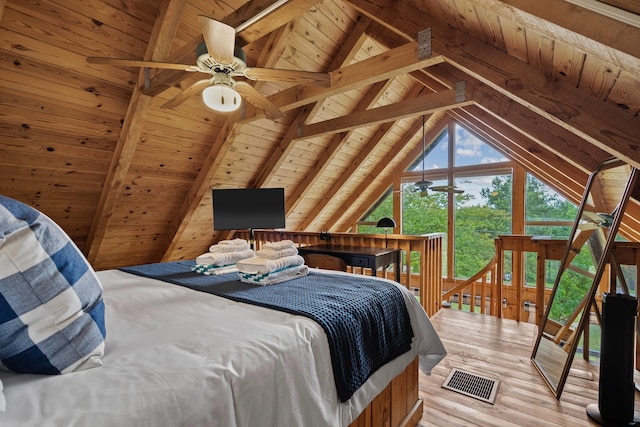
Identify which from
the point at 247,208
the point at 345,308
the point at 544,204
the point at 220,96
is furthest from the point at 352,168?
the point at 345,308

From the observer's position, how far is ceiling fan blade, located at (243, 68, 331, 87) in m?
1.90

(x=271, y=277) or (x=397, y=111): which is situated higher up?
(x=397, y=111)

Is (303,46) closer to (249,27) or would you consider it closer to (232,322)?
(249,27)

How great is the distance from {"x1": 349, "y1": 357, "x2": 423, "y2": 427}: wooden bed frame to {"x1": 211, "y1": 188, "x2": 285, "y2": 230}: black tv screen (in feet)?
7.55

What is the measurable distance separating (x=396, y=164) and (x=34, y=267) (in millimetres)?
6348

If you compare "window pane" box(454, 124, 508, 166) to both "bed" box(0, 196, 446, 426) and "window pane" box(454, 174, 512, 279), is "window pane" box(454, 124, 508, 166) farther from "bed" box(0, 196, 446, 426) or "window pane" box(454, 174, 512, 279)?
"bed" box(0, 196, 446, 426)

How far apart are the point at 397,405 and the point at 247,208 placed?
2.61 metres

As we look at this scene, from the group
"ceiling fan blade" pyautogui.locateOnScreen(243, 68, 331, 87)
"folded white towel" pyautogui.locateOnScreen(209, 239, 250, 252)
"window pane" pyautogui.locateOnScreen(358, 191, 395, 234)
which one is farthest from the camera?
"window pane" pyautogui.locateOnScreen(358, 191, 395, 234)

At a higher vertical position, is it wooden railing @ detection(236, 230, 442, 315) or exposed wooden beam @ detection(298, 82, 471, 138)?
exposed wooden beam @ detection(298, 82, 471, 138)

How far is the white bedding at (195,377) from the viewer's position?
0.63m

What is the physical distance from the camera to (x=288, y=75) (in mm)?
1930

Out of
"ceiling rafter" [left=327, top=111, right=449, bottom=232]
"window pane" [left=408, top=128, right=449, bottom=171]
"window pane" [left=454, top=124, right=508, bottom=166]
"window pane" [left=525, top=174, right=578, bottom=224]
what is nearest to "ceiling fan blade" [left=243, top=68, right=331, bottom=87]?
"ceiling rafter" [left=327, top=111, right=449, bottom=232]

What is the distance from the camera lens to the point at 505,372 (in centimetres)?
233

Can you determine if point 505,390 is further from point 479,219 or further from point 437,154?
→ point 437,154
